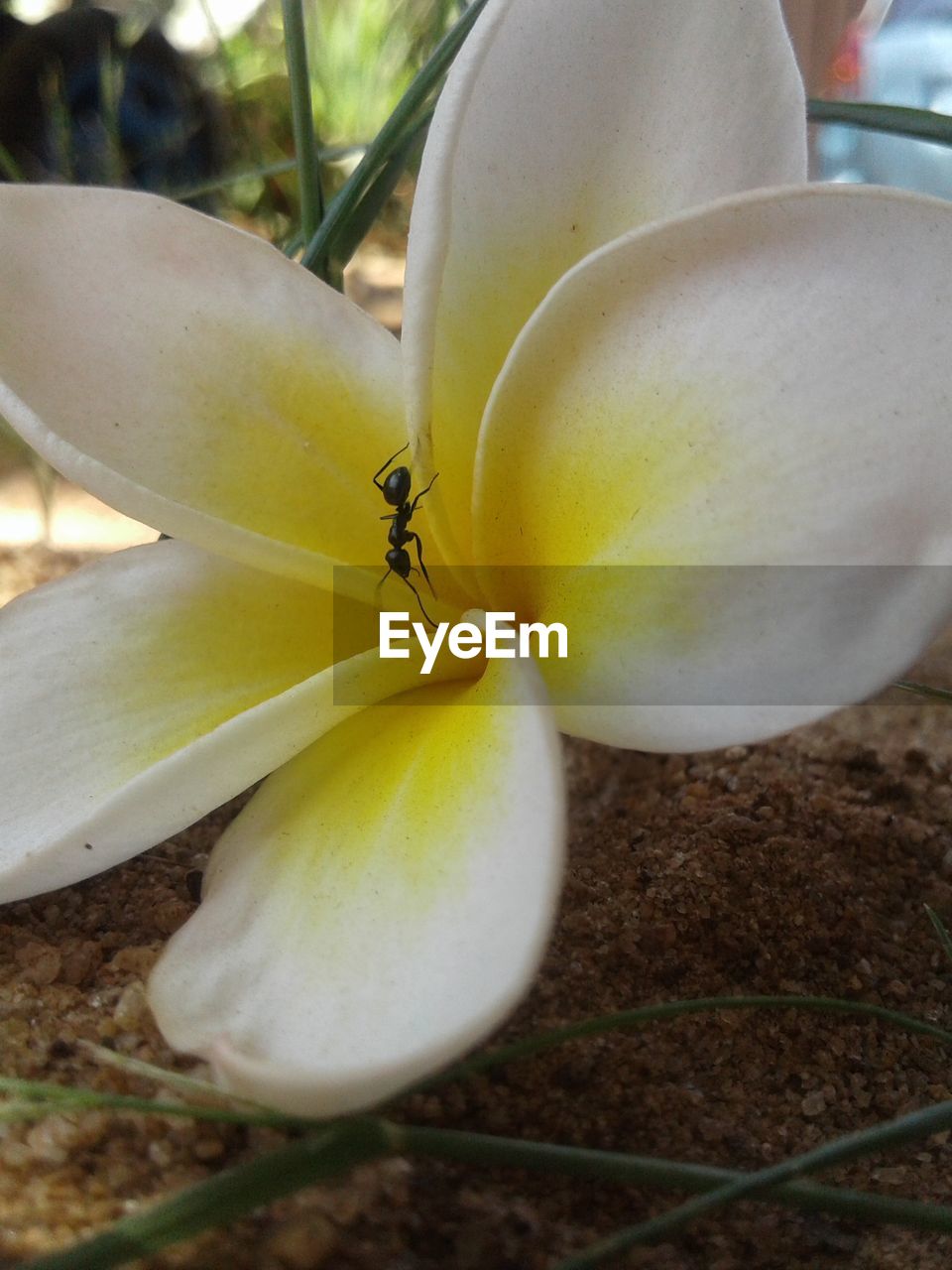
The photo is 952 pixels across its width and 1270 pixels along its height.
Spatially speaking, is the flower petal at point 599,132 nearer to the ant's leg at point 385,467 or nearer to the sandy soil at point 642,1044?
the ant's leg at point 385,467

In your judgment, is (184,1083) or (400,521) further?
(400,521)

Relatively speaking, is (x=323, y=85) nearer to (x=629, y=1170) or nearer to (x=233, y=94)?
(x=233, y=94)

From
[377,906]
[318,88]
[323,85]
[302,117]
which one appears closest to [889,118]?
[302,117]

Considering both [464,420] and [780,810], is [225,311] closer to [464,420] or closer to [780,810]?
[464,420]

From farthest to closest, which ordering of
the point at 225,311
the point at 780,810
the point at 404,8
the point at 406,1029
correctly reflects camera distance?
the point at 404,8, the point at 780,810, the point at 225,311, the point at 406,1029

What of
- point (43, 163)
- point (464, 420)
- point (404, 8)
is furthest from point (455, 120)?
point (404, 8)

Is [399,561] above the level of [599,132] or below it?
below

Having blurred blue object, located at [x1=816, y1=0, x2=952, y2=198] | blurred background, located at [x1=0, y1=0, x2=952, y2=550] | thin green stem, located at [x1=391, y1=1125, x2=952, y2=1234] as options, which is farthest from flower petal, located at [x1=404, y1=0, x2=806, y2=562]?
blurred blue object, located at [x1=816, y1=0, x2=952, y2=198]
